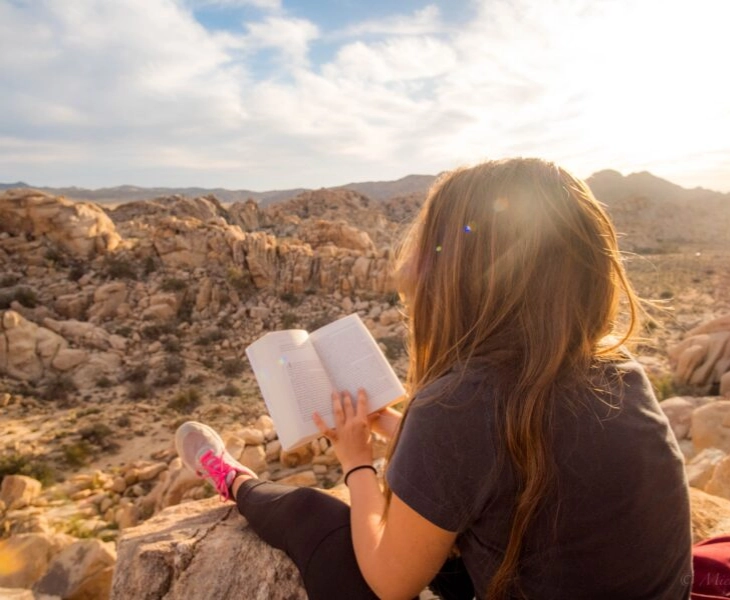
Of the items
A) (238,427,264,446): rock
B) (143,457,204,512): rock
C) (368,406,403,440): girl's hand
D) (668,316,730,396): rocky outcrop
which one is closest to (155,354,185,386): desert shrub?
(238,427,264,446): rock

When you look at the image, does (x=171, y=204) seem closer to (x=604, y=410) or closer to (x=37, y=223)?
(x=37, y=223)

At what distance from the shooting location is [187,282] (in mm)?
11930

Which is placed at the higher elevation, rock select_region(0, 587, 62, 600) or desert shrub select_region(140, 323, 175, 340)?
rock select_region(0, 587, 62, 600)

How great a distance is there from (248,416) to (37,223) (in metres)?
9.71

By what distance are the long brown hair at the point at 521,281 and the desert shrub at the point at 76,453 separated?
18.8 ft

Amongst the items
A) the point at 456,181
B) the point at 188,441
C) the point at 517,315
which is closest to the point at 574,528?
the point at 517,315

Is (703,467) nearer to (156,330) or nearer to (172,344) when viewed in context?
(172,344)

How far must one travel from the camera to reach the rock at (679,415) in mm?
4208

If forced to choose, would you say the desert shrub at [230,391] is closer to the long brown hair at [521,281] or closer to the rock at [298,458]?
the rock at [298,458]

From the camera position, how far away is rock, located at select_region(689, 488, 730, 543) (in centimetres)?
191

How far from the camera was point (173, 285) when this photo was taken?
11.5 m

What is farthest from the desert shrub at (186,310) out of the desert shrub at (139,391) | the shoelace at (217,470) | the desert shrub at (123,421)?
the shoelace at (217,470)

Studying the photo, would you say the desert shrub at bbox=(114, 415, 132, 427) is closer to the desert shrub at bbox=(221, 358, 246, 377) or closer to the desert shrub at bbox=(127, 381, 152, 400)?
the desert shrub at bbox=(127, 381, 152, 400)

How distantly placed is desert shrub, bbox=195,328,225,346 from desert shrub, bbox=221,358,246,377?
3.37 feet
